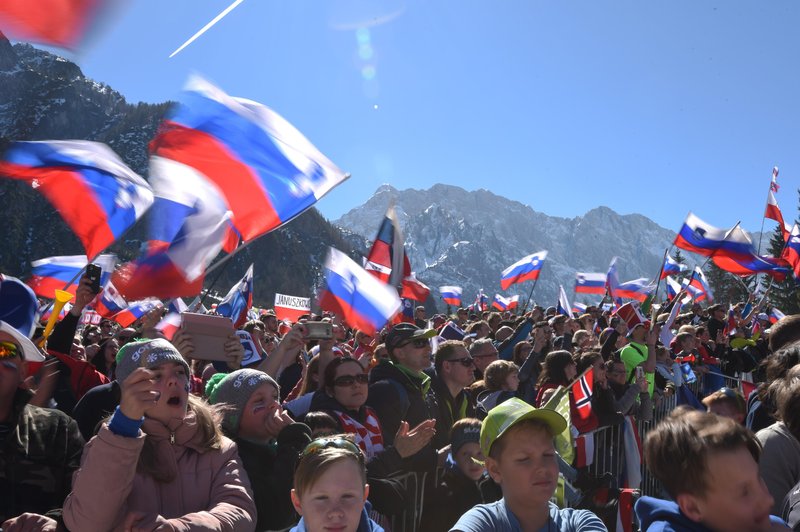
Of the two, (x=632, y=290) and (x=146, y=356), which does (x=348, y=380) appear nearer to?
(x=146, y=356)

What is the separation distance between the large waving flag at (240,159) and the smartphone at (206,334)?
112cm

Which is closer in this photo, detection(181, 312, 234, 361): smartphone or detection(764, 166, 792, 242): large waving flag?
detection(181, 312, 234, 361): smartphone

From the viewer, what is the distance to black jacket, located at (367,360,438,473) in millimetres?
4617

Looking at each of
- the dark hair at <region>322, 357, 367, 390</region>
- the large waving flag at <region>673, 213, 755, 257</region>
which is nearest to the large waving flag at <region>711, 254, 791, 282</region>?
the large waving flag at <region>673, 213, 755, 257</region>

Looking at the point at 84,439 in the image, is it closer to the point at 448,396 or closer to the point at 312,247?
the point at 448,396

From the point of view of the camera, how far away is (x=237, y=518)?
8.73 feet

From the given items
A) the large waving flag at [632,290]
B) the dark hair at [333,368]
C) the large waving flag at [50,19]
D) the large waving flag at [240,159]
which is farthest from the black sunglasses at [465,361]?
the large waving flag at [632,290]

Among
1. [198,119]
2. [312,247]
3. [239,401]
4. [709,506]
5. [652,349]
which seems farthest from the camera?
[312,247]

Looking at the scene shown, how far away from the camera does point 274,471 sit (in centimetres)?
312

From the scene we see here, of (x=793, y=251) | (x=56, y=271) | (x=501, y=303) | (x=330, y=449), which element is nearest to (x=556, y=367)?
(x=330, y=449)

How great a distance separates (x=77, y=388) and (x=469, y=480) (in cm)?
254

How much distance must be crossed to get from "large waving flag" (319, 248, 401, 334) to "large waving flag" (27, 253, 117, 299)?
11.6 feet

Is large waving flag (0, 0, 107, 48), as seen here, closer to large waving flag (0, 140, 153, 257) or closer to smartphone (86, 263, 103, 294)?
smartphone (86, 263, 103, 294)

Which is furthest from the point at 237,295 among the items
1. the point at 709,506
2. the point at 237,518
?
the point at 709,506
